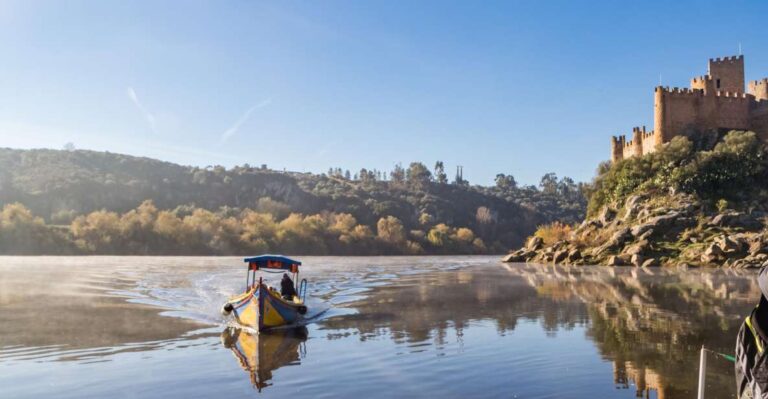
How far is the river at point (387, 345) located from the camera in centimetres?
1120

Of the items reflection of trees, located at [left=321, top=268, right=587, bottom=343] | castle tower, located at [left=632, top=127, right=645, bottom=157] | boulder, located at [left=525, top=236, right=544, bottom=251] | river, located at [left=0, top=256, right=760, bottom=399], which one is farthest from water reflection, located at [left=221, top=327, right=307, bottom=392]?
castle tower, located at [left=632, top=127, right=645, bottom=157]

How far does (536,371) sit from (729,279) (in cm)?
2681

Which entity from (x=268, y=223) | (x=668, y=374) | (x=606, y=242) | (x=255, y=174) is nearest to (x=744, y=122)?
(x=606, y=242)

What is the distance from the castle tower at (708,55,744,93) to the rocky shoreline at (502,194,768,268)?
16.4 m

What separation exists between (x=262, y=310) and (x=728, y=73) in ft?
208

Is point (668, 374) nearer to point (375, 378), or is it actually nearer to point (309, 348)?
point (375, 378)

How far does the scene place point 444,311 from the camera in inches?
890

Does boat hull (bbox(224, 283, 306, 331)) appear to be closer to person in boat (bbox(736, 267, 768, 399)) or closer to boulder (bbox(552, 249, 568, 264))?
person in boat (bbox(736, 267, 768, 399))

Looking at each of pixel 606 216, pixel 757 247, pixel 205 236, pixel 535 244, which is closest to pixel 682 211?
pixel 606 216

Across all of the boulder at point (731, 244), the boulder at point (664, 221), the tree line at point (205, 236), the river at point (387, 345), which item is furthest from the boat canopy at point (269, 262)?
the tree line at point (205, 236)

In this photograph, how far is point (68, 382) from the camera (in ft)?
37.8

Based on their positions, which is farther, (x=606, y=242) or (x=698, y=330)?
(x=606, y=242)

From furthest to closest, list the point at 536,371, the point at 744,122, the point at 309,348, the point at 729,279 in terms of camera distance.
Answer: the point at 744,122 < the point at 729,279 < the point at 309,348 < the point at 536,371

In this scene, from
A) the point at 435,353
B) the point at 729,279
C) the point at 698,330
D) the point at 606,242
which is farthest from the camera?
the point at 606,242
